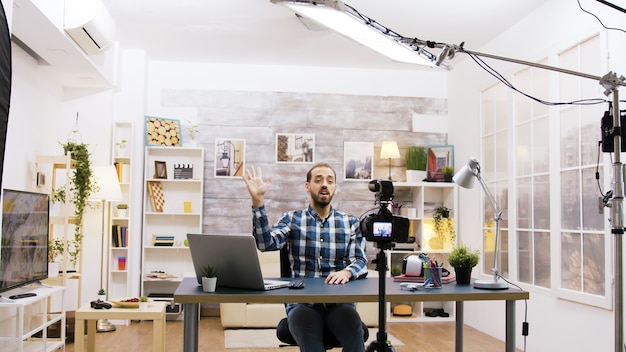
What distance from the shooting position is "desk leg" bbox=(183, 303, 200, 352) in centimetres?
261

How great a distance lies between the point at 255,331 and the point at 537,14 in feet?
12.1

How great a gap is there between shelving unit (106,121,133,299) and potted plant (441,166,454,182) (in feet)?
10.8

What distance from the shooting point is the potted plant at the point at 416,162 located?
6770 mm

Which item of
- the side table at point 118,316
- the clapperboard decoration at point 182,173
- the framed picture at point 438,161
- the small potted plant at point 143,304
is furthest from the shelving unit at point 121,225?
the framed picture at point 438,161

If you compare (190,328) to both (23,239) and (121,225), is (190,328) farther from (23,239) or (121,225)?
(121,225)

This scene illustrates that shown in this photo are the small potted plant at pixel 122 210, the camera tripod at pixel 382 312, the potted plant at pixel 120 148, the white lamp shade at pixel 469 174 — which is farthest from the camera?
Result: the potted plant at pixel 120 148

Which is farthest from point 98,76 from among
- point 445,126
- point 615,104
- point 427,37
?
point 615,104

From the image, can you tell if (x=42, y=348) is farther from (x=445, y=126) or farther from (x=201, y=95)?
(x=445, y=126)

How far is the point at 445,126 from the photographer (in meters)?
7.07

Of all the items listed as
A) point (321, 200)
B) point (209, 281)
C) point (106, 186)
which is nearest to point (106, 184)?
point (106, 186)

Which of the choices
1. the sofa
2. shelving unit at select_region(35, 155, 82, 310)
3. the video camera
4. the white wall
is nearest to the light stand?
shelving unit at select_region(35, 155, 82, 310)

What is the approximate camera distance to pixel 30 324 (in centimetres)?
473

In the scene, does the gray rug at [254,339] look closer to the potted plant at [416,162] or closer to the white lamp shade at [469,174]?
the potted plant at [416,162]

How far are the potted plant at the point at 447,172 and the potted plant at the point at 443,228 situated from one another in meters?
0.31
